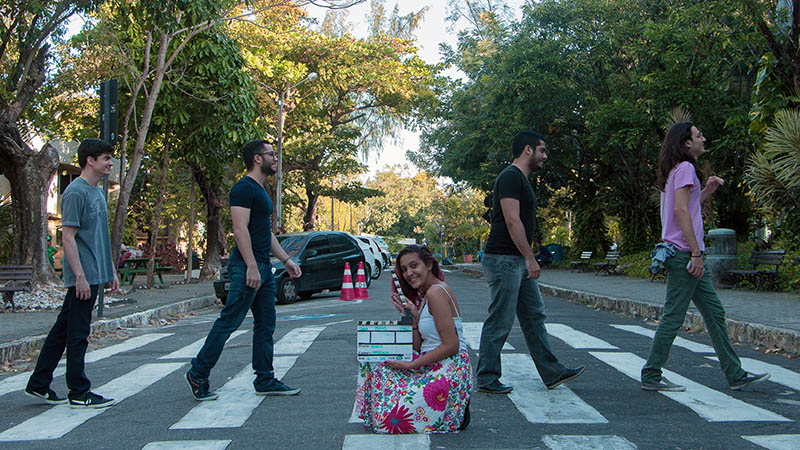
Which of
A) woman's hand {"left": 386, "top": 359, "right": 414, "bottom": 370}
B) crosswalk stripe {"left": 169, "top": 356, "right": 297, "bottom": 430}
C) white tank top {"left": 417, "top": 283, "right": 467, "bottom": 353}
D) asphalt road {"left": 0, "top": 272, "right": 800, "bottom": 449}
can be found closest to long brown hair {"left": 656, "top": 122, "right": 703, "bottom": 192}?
asphalt road {"left": 0, "top": 272, "right": 800, "bottom": 449}

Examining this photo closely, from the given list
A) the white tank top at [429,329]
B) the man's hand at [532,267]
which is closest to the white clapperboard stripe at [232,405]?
the white tank top at [429,329]

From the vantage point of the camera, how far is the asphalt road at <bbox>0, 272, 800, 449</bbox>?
4340 millimetres

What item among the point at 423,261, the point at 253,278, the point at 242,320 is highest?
the point at 423,261

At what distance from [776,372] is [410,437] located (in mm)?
3878

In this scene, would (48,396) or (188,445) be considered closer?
(188,445)

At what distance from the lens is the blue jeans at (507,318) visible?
18.1ft

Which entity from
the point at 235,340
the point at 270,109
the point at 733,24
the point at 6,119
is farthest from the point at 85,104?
the point at 733,24

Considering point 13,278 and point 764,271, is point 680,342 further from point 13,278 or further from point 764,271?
point 13,278

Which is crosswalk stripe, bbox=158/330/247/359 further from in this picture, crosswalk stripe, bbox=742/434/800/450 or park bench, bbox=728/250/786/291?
park bench, bbox=728/250/786/291

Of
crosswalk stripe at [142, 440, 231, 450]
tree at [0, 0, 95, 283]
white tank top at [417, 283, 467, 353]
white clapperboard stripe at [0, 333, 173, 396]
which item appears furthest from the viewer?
tree at [0, 0, 95, 283]

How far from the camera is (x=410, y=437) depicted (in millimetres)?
4371

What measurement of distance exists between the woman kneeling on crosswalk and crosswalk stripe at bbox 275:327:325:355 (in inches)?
134

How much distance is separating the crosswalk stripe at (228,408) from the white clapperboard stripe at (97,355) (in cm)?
192

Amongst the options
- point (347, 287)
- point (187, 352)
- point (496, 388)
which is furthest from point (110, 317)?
point (496, 388)
